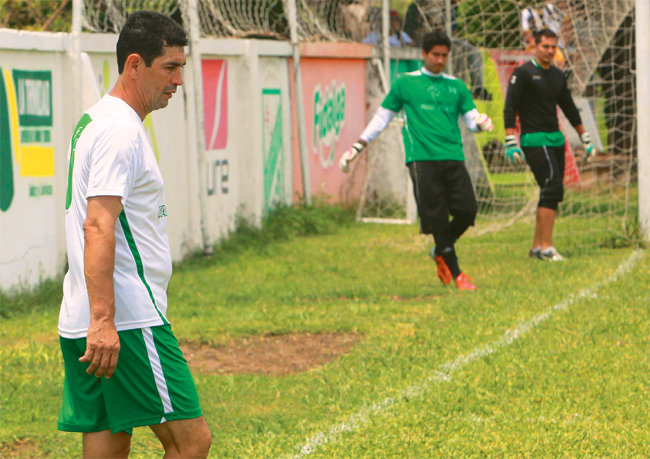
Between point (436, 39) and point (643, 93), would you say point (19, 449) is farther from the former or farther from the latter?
point (643, 93)

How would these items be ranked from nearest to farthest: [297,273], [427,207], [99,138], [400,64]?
[99,138], [427,207], [297,273], [400,64]

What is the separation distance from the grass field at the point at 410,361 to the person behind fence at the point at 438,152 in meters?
0.51

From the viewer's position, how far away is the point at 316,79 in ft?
44.6

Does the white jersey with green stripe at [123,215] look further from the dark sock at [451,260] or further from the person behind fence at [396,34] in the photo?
the person behind fence at [396,34]

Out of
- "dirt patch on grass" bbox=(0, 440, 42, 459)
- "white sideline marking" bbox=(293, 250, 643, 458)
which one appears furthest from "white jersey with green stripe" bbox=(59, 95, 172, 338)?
"dirt patch on grass" bbox=(0, 440, 42, 459)

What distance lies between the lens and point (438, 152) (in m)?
8.49

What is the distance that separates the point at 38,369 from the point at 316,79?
784 cm

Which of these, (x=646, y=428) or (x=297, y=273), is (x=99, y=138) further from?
(x=297, y=273)

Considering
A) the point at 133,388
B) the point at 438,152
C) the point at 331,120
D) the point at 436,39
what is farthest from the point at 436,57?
the point at 331,120

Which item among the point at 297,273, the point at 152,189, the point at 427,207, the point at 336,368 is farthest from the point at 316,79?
the point at 152,189

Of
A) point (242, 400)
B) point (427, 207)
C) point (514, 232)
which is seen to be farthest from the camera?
point (514, 232)

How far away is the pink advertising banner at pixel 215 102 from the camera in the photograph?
1120cm

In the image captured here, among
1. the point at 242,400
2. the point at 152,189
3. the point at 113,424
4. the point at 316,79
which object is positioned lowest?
the point at 242,400

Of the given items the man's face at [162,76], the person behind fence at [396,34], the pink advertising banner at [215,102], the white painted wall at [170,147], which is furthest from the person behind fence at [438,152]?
the person behind fence at [396,34]
